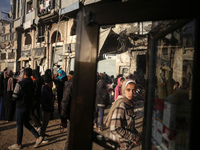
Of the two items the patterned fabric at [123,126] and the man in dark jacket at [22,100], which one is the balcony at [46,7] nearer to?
the man in dark jacket at [22,100]

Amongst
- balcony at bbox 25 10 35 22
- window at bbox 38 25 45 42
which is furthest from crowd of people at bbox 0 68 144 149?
balcony at bbox 25 10 35 22

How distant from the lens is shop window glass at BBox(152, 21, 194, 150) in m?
1.03

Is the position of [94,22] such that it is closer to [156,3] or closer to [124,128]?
[156,3]

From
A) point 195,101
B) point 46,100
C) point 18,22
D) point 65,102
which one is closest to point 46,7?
point 18,22

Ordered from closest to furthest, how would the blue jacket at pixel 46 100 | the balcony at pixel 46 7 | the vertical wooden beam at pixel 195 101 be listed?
1. the vertical wooden beam at pixel 195 101
2. the blue jacket at pixel 46 100
3. the balcony at pixel 46 7

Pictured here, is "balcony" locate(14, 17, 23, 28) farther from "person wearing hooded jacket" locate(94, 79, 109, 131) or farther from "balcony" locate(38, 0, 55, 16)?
"person wearing hooded jacket" locate(94, 79, 109, 131)

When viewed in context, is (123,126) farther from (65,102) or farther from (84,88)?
(65,102)

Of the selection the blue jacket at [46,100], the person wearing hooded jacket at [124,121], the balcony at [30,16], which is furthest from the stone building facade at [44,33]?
the person wearing hooded jacket at [124,121]

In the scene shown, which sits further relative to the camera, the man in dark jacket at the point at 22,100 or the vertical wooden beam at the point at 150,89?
the man in dark jacket at the point at 22,100

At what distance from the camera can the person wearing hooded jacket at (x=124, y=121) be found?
4.97ft

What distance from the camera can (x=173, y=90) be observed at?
1370 millimetres

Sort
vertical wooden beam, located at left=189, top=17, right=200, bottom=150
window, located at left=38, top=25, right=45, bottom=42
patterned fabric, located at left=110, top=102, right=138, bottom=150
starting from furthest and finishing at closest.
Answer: window, located at left=38, top=25, right=45, bottom=42, patterned fabric, located at left=110, top=102, right=138, bottom=150, vertical wooden beam, located at left=189, top=17, right=200, bottom=150

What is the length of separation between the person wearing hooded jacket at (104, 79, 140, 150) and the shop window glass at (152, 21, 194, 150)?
0.90 ft

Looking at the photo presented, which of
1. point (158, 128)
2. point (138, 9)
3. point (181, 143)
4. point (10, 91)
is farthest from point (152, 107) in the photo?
point (10, 91)
